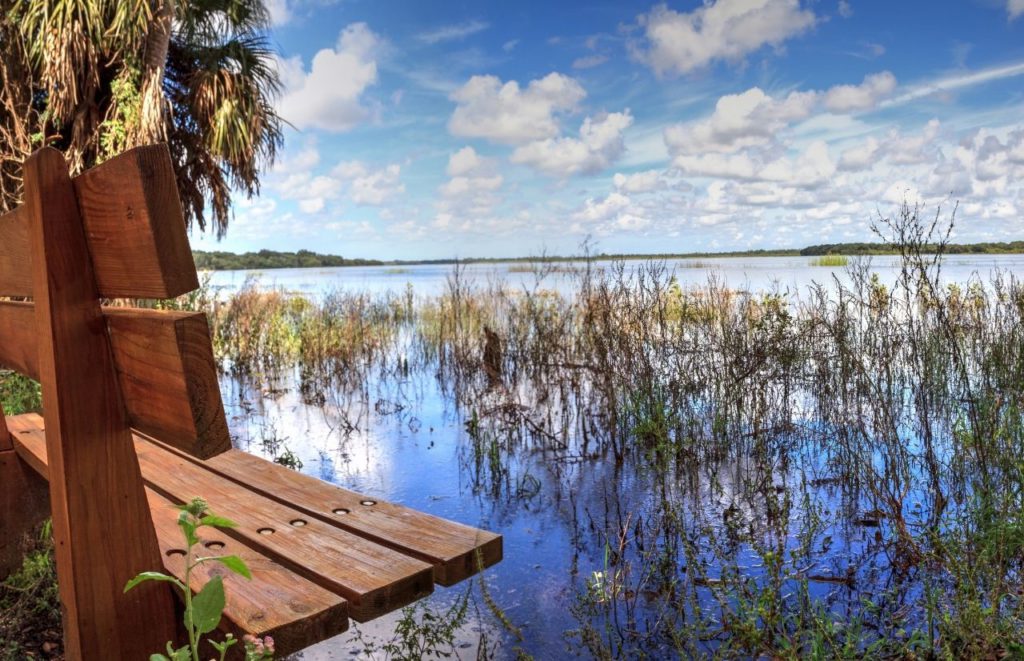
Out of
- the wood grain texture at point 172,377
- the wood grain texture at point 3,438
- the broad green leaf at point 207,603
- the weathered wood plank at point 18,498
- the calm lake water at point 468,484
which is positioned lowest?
the calm lake water at point 468,484

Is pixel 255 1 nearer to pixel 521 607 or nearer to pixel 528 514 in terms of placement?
pixel 528 514

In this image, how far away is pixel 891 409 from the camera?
4.53m

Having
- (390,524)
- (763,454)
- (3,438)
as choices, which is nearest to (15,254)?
(390,524)

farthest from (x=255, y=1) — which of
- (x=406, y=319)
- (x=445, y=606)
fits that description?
(x=445, y=606)

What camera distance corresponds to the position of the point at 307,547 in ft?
4.66

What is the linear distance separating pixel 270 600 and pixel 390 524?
1.26 ft

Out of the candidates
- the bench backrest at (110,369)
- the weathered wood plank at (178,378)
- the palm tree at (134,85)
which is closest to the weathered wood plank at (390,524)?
the bench backrest at (110,369)

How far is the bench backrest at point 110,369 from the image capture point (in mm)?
949

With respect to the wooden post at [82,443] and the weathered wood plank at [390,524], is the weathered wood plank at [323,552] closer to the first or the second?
the weathered wood plank at [390,524]

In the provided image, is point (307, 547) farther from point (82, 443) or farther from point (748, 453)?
point (748, 453)

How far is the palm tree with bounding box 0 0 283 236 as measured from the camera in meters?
7.73

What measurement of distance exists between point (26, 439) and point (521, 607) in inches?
67.9

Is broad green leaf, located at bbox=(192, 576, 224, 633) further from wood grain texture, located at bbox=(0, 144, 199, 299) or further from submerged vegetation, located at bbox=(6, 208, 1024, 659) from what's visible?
submerged vegetation, located at bbox=(6, 208, 1024, 659)

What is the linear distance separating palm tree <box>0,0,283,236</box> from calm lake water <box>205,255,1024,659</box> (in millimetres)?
3442
